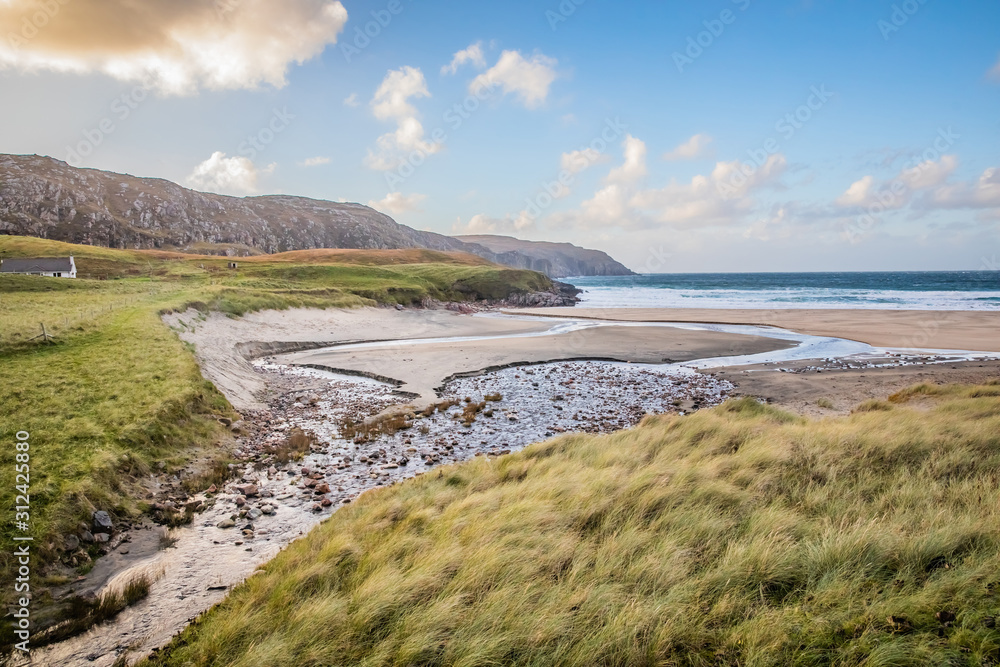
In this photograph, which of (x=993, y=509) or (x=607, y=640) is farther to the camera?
(x=993, y=509)

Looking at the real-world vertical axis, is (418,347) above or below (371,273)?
below

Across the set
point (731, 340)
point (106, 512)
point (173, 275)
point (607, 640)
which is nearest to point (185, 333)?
point (106, 512)

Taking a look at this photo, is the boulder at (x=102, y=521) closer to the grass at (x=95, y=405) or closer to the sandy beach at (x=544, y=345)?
the grass at (x=95, y=405)

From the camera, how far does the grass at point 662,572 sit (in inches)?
142

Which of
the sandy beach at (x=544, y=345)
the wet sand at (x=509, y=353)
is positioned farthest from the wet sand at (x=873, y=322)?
the wet sand at (x=509, y=353)

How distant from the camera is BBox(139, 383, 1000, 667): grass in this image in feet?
11.9

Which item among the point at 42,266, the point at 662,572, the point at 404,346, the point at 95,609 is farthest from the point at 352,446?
the point at 42,266

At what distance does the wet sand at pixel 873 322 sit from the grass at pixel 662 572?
26.8 m

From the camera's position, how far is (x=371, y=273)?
65.1 meters

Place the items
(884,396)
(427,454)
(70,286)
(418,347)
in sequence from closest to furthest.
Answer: (427,454) → (884,396) → (418,347) → (70,286)

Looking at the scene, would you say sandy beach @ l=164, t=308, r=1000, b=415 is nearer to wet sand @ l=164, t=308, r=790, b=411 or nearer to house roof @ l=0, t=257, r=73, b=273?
wet sand @ l=164, t=308, r=790, b=411

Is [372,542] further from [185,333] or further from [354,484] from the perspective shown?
[185,333]

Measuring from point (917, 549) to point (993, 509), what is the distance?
1627 millimetres

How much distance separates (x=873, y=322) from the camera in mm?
36938
